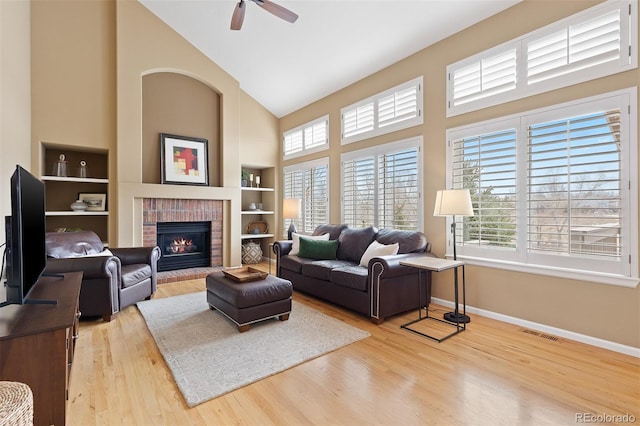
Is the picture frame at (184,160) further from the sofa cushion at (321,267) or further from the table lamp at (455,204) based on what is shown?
the table lamp at (455,204)

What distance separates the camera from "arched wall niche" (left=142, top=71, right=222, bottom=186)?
5.45m

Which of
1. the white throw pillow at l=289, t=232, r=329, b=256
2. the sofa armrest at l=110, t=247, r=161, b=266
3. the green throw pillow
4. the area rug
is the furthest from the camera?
the white throw pillow at l=289, t=232, r=329, b=256

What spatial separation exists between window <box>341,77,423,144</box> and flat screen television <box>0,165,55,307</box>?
4.01 m

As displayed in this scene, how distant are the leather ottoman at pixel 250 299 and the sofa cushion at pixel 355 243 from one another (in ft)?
4.27

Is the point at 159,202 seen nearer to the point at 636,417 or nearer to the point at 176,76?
the point at 176,76

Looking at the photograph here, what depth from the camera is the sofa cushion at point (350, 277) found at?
339 cm

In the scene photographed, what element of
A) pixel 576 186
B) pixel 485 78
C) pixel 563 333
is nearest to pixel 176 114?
pixel 485 78

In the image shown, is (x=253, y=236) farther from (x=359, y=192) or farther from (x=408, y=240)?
(x=408, y=240)

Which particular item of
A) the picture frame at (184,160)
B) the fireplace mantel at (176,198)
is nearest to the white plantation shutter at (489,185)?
the fireplace mantel at (176,198)

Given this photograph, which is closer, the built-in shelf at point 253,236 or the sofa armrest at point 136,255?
the sofa armrest at point 136,255

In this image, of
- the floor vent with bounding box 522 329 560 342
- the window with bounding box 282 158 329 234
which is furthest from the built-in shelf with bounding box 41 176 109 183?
the floor vent with bounding box 522 329 560 342

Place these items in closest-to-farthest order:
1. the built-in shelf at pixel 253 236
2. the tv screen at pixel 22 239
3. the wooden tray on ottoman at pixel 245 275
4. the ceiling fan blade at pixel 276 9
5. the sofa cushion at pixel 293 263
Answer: the tv screen at pixel 22 239 → the ceiling fan blade at pixel 276 9 → the wooden tray on ottoman at pixel 245 275 → the sofa cushion at pixel 293 263 → the built-in shelf at pixel 253 236

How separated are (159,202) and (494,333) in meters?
5.28

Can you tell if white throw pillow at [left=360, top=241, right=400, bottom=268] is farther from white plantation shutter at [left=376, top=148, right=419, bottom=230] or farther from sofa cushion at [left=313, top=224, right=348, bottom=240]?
sofa cushion at [left=313, top=224, right=348, bottom=240]
